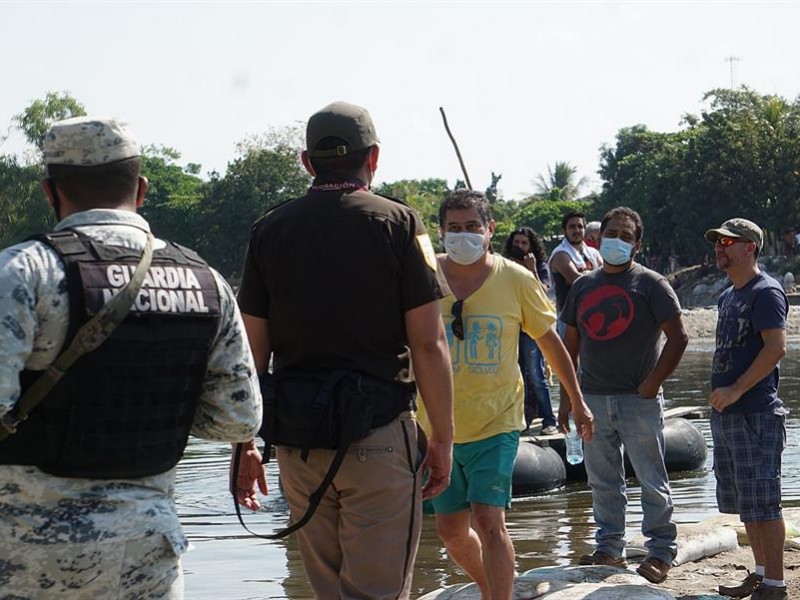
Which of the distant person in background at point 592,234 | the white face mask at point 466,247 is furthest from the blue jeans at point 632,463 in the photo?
the distant person in background at point 592,234

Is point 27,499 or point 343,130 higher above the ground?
point 343,130

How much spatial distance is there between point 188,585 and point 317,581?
4.10 metres

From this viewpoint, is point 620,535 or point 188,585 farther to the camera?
point 188,585

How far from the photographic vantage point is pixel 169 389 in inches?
144

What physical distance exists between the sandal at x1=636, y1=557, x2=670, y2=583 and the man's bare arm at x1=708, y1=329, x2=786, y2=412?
3.51ft

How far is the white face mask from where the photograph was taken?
654 centimetres

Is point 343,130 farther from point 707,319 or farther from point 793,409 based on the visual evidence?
point 707,319

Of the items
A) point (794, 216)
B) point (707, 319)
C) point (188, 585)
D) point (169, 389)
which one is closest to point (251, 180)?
point (794, 216)

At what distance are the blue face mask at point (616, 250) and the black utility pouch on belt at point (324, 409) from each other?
10.5 ft

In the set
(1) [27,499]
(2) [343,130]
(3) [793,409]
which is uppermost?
(2) [343,130]

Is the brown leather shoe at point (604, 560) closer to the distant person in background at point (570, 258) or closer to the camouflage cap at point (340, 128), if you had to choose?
the camouflage cap at point (340, 128)

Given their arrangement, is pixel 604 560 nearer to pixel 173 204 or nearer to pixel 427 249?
pixel 427 249

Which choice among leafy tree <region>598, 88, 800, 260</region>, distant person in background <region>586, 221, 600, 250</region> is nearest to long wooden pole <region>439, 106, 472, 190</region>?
distant person in background <region>586, 221, 600, 250</region>

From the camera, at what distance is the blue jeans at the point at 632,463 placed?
7.84 meters
